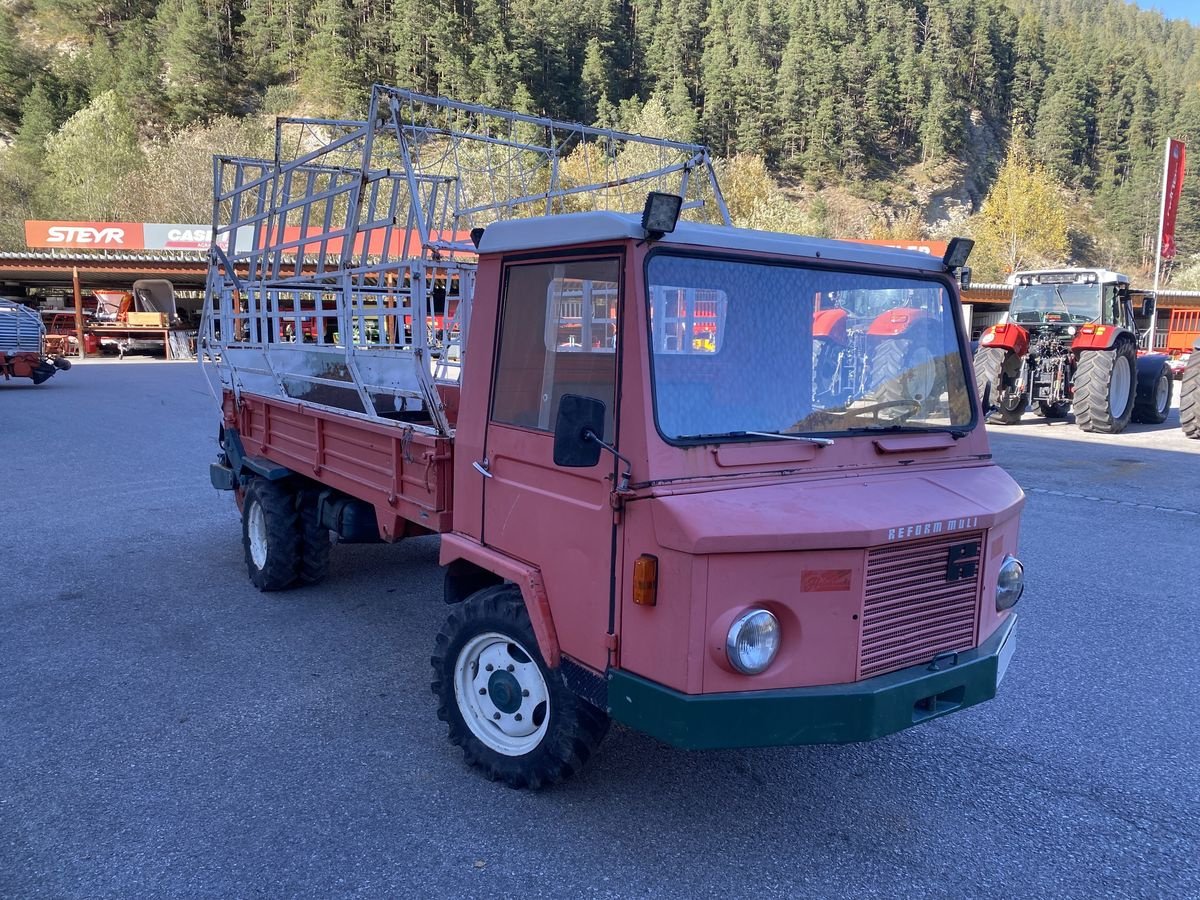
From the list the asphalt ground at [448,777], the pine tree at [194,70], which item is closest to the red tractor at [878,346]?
the asphalt ground at [448,777]

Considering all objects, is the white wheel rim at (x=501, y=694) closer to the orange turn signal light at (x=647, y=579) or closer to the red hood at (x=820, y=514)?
the orange turn signal light at (x=647, y=579)

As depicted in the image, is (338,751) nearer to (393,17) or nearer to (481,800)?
(481,800)

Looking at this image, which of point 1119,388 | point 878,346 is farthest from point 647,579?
point 1119,388

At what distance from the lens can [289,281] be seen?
5.45 metres

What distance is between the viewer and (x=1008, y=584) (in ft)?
10.6

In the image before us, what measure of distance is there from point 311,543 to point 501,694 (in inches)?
110

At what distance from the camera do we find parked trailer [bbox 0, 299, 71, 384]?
19.5 meters

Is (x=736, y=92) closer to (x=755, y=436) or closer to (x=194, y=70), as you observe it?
(x=194, y=70)

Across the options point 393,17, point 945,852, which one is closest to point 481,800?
point 945,852

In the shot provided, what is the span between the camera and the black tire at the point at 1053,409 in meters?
16.0

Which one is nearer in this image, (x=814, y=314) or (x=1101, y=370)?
(x=814, y=314)

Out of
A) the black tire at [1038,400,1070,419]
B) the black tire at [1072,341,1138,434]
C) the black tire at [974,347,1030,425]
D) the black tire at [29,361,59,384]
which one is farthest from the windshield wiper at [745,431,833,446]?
the black tire at [29,361,59,384]

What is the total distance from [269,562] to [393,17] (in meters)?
84.9

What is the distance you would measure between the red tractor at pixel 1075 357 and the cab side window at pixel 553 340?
468 inches
